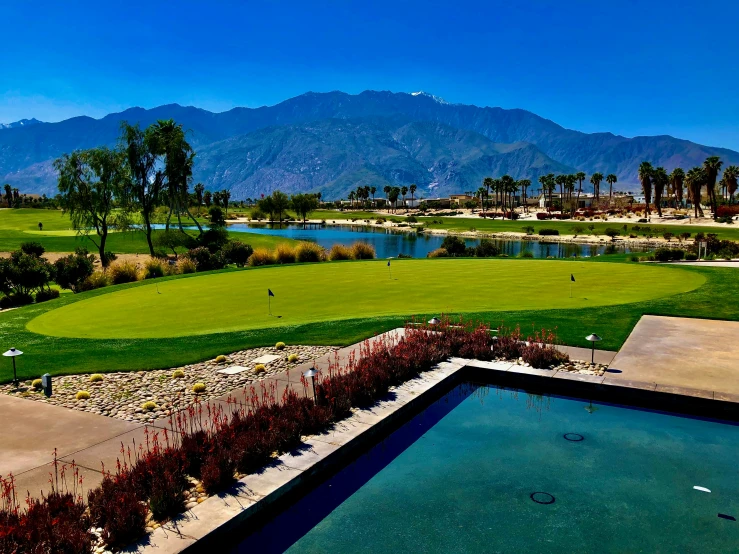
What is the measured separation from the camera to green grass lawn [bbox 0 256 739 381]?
13.4 m

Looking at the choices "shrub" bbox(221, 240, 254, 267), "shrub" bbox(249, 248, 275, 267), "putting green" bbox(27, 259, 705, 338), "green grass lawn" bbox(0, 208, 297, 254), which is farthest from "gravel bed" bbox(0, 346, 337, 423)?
"green grass lawn" bbox(0, 208, 297, 254)

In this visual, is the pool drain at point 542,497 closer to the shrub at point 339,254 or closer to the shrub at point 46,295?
the shrub at point 46,295

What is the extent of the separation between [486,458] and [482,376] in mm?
3612

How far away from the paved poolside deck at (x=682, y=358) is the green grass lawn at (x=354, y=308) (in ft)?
1.97

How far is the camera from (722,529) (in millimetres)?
6359

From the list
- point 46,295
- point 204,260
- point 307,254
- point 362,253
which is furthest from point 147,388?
point 362,253

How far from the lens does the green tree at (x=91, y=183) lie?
144 feet

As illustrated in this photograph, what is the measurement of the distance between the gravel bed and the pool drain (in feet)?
19.7

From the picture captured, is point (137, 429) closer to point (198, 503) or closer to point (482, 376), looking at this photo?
point (198, 503)

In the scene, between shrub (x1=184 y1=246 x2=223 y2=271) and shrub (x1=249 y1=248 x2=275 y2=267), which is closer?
shrub (x1=249 y1=248 x2=275 y2=267)

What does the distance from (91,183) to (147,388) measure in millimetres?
40294

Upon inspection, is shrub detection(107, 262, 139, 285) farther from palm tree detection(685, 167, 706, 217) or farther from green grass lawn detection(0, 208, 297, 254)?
palm tree detection(685, 167, 706, 217)

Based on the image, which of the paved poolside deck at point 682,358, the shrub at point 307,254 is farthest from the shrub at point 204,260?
the paved poolside deck at point 682,358

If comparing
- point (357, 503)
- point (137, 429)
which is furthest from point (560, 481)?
point (137, 429)
